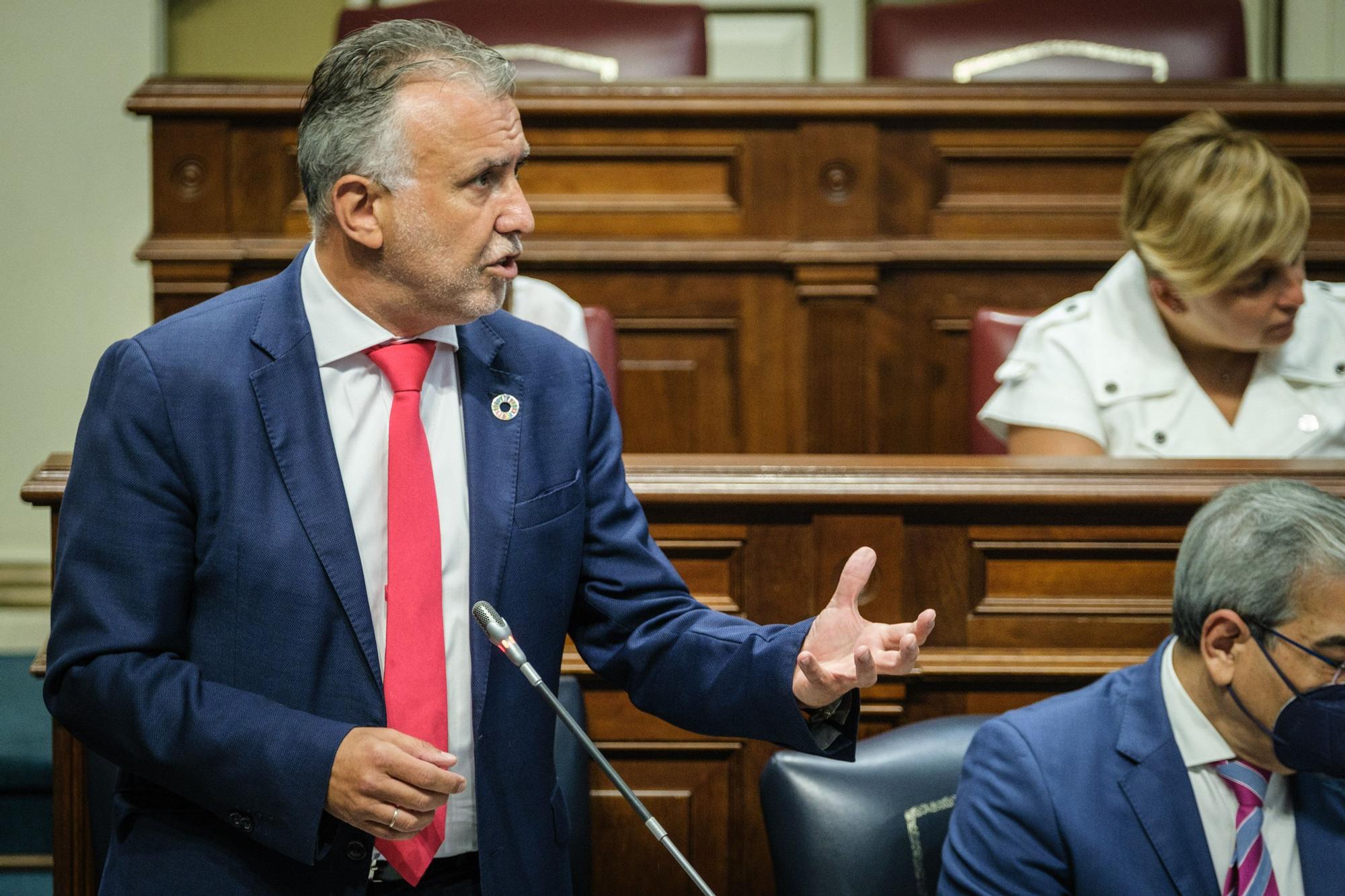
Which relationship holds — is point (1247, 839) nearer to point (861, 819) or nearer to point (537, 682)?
point (861, 819)

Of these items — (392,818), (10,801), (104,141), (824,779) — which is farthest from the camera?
(104,141)

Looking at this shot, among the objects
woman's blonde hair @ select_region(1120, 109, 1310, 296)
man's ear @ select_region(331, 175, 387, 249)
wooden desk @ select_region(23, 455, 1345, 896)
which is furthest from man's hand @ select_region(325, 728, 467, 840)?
woman's blonde hair @ select_region(1120, 109, 1310, 296)

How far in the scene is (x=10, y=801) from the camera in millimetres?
2189

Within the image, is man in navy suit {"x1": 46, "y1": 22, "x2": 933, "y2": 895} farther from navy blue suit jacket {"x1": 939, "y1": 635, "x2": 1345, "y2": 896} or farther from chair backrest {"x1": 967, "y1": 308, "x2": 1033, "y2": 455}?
chair backrest {"x1": 967, "y1": 308, "x2": 1033, "y2": 455}

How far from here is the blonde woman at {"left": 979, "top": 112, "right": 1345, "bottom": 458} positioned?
7.04 feet

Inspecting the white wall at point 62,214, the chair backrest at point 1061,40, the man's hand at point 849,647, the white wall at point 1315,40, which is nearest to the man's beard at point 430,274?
the man's hand at point 849,647

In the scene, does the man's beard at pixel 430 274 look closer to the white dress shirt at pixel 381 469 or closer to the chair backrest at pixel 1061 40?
the white dress shirt at pixel 381 469

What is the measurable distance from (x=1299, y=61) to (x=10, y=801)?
378cm

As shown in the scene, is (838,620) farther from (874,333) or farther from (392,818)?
(874,333)

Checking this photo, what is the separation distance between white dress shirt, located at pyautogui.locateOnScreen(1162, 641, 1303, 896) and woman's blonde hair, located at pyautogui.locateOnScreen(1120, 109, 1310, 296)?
0.89m

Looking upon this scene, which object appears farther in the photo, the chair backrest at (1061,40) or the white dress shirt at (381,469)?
the chair backrest at (1061,40)

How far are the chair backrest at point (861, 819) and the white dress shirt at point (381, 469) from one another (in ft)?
1.48

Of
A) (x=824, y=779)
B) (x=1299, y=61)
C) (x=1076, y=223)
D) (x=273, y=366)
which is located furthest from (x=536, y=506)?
(x=1299, y=61)

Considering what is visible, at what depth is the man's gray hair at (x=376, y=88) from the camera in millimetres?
1146
